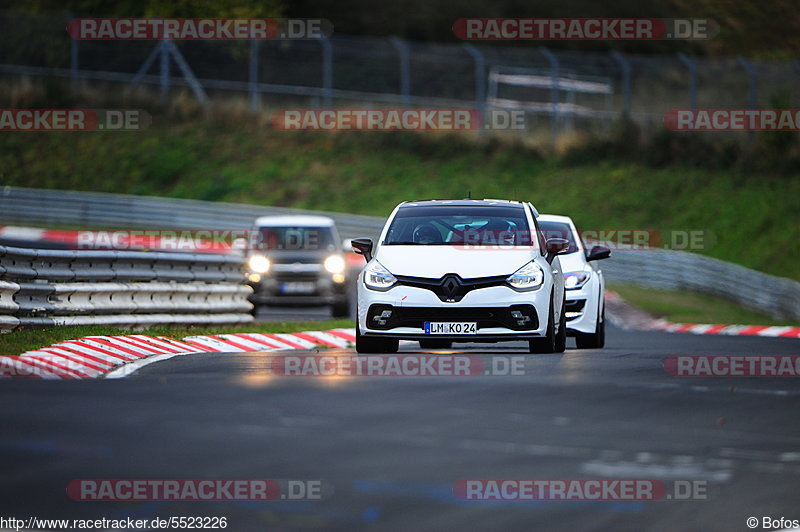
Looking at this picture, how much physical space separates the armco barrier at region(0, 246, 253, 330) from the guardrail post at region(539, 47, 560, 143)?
24.4 meters

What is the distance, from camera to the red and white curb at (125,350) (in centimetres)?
1320

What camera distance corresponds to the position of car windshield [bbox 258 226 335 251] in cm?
2656

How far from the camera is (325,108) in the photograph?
53.4 m

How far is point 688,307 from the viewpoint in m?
37.2

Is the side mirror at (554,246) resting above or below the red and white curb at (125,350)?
above

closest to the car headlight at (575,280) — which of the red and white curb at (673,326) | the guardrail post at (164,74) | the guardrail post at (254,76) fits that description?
the red and white curb at (673,326)

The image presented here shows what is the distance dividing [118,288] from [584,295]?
5607 millimetres

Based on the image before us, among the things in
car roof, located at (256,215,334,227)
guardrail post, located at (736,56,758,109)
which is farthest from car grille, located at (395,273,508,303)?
guardrail post, located at (736,56,758,109)

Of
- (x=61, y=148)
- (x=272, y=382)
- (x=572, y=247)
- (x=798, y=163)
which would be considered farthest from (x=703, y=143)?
(x=272, y=382)

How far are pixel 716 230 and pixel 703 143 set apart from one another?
21.5 ft

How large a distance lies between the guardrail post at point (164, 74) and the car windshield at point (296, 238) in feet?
96.7

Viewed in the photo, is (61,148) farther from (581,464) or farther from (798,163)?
(581,464)

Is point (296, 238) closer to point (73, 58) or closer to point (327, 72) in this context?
point (327, 72)

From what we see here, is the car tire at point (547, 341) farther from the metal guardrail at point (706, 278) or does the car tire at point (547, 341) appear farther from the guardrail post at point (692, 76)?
the guardrail post at point (692, 76)
